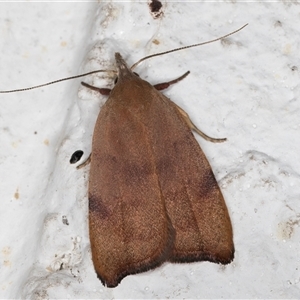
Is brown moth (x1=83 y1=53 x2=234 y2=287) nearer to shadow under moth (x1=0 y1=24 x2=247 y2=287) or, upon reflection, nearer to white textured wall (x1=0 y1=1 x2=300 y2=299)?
shadow under moth (x1=0 y1=24 x2=247 y2=287)

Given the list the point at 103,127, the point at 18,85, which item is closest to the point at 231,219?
the point at 103,127

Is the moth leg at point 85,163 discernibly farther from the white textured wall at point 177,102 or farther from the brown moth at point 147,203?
the brown moth at point 147,203

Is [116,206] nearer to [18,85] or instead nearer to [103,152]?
[103,152]

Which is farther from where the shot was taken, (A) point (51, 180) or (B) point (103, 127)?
(A) point (51, 180)

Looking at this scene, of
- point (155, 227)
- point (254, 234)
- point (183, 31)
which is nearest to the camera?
point (155, 227)

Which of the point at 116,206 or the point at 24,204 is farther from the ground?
the point at 116,206

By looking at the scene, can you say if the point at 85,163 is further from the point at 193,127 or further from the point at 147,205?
the point at 193,127

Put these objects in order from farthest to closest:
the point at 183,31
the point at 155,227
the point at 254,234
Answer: the point at 183,31, the point at 254,234, the point at 155,227

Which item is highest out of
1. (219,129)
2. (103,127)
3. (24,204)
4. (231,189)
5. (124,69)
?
(124,69)

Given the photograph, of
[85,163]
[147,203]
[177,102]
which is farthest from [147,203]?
[177,102]
